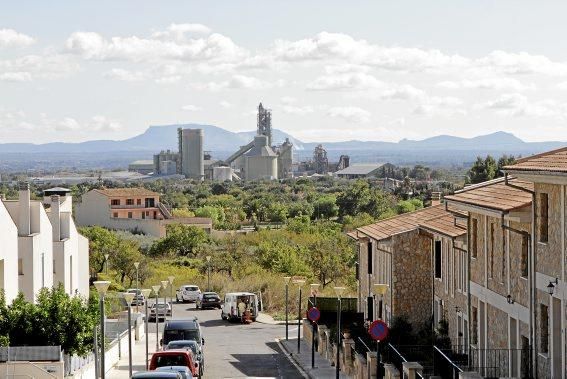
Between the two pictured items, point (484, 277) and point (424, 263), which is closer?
point (484, 277)

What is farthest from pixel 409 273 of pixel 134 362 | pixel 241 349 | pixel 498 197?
pixel 498 197

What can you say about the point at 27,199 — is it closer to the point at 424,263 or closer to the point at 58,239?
the point at 58,239

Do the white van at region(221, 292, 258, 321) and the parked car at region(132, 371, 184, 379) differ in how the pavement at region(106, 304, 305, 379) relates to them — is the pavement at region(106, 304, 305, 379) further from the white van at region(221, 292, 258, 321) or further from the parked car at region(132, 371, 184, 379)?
the parked car at region(132, 371, 184, 379)

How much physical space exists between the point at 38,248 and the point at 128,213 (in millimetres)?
99516

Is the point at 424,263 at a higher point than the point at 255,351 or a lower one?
higher

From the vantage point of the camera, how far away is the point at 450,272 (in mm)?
37312

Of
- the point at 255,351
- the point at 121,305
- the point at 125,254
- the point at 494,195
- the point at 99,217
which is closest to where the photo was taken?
the point at 494,195

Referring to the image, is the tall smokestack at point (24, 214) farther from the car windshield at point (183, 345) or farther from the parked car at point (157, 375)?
the parked car at point (157, 375)

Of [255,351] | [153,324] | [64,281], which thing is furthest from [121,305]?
[255,351]

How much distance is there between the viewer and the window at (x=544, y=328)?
82.1 feet

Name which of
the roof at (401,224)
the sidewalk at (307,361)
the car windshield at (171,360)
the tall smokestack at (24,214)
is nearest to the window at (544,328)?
the car windshield at (171,360)

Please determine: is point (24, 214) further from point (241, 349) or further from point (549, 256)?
point (549, 256)

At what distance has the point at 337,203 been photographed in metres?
153

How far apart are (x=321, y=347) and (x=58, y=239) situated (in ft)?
38.9
